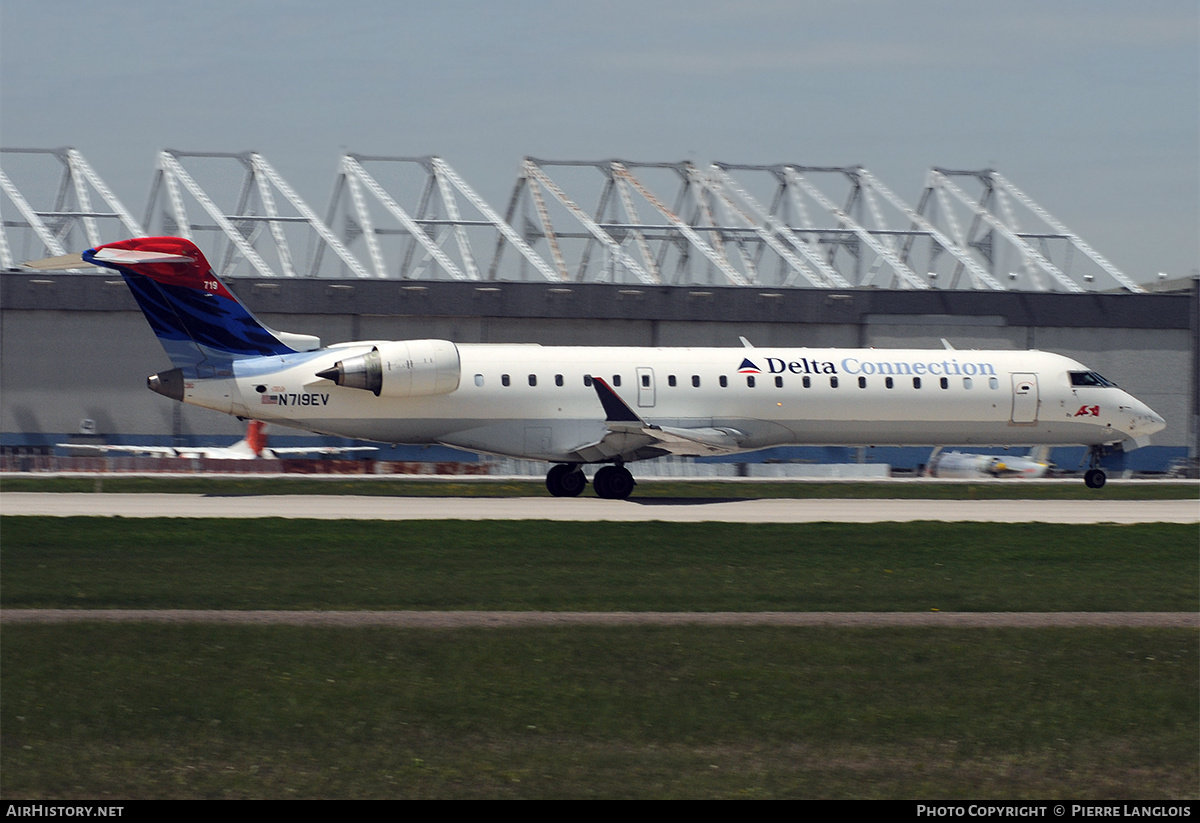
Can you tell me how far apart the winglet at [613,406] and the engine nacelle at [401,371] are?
11.6 feet

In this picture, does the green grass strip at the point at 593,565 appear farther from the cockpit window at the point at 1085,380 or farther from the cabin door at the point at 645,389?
the cockpit window at the point at 1085,380

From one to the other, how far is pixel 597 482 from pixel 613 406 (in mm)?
2245

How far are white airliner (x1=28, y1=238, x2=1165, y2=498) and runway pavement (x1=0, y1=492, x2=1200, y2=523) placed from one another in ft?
5.38

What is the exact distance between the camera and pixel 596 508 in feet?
90.6

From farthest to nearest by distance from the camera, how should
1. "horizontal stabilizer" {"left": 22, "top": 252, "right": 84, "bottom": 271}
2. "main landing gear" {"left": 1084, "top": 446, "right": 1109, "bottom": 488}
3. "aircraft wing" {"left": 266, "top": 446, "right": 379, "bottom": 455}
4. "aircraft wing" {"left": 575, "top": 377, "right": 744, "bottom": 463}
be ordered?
"aircraft wing" {"left": 266, "top": 446, "right": 379, "bottom": 455} → "main landing gear" {"left": 1084, "top": 446, "right": 1109, "bottom": 488} → "aircraft wing" {"left": 575, "top": 377, "right": 744, "bottom": 463} → "horizontal stabilizer" {"left": 22, "top": 252, "right": 84, "bottom": 271}

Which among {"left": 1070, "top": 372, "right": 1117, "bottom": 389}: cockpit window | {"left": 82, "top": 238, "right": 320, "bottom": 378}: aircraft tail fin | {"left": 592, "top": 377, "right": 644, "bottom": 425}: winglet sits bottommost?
{"left": 592, "top": 377, "right": 644, "bottom": 425}: winglet

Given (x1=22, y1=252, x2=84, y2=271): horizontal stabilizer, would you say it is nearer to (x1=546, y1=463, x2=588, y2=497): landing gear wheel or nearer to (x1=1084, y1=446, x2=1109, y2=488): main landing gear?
(x1=546, y1=463, x2=588, y2=497): landing gear wheel

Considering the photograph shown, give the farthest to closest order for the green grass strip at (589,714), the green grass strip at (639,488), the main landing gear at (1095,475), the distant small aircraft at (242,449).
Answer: the distant small aircraft at (242,449) → the main landing gear at (1095,475) → the green grass strip at (639,488) → the green grass strip at (589,714)

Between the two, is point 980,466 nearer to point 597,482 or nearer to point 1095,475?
point 1095,475

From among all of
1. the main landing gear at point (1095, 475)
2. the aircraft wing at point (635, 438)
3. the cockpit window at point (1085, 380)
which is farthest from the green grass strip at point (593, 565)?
the main landing gear at point (1095, 475)

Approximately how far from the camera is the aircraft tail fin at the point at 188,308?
93.1 feet

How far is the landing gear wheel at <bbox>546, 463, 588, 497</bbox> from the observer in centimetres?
3128

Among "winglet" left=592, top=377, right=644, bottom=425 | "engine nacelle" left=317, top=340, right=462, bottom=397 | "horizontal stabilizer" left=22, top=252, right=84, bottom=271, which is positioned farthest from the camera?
"winglet" left=592, top=377, right=644, bottom=425

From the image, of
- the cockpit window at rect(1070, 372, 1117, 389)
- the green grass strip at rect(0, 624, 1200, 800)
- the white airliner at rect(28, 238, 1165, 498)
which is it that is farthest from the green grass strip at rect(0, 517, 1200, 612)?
the cockpit window at rect(1070, 372, 1117, 389)
